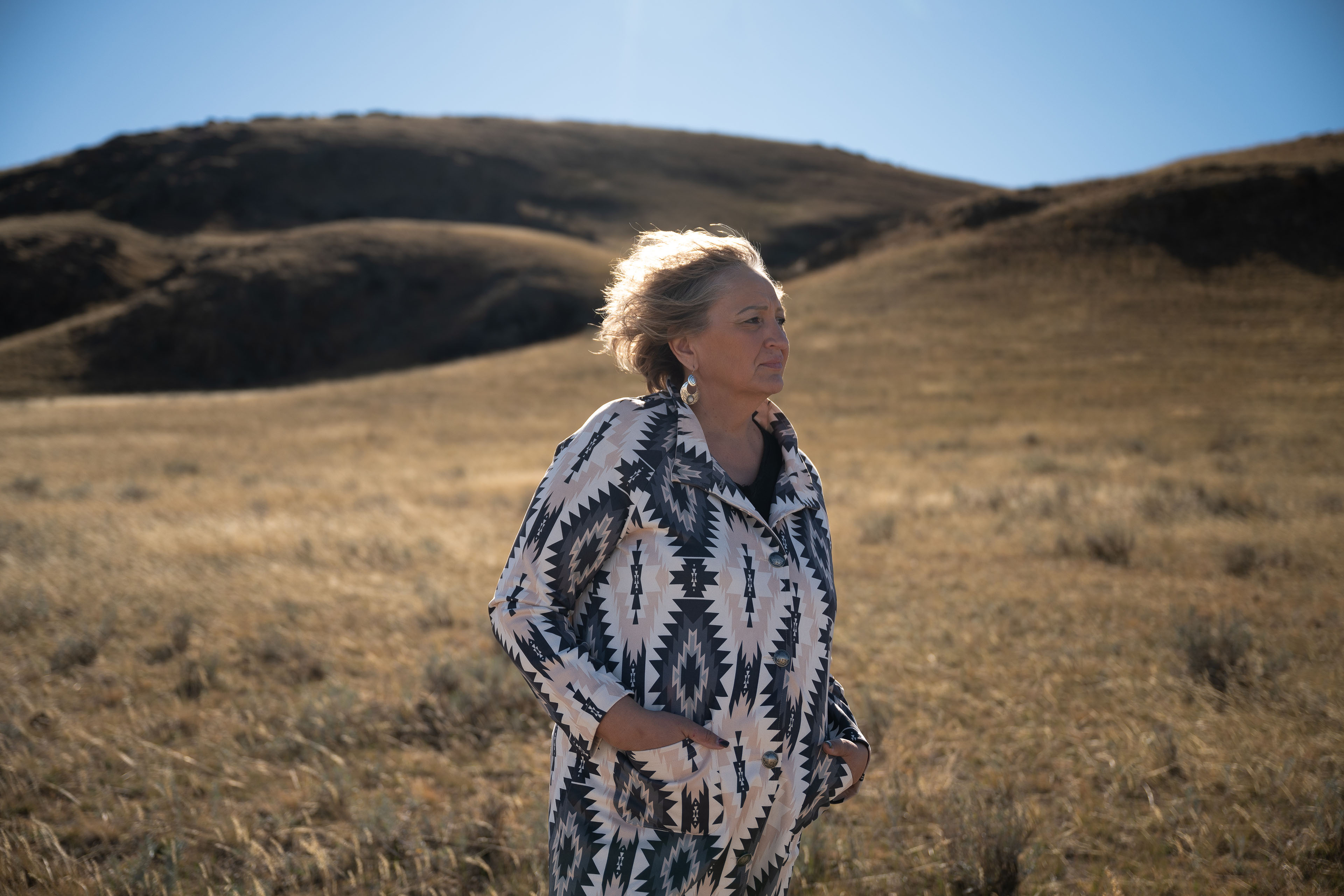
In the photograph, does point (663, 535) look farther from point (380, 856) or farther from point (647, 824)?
point (380, 856)

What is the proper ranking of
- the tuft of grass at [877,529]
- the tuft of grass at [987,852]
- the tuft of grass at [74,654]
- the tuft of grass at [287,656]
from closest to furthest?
the tuft of grass at [987,852] → the tuft of grass at [74,654] → the tuft of grass at [287,656] → the tuft of grass at [877,529]

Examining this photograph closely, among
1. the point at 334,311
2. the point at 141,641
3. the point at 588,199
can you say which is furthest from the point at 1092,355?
the point at 588,199

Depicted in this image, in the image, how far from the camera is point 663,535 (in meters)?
1.80

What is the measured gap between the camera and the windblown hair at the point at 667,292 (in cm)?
207

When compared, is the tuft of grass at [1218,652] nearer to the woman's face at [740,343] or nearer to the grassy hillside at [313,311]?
the woman's face at [740,343]

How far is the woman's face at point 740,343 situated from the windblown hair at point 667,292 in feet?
0.09

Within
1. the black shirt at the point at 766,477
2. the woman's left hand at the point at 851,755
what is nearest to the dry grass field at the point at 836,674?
the woman's left hand at the point at 851,755

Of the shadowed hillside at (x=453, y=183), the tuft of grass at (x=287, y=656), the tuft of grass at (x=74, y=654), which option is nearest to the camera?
the tuft of grass at (x=74, y=654)

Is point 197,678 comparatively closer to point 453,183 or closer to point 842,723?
point 842,723

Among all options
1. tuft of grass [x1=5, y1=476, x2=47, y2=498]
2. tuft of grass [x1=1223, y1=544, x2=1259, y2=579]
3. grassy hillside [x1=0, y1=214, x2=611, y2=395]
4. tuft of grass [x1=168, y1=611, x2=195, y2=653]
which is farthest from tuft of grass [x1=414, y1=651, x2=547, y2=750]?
grassy hillside [x1=0, y1=214, x2=611, y2=395]

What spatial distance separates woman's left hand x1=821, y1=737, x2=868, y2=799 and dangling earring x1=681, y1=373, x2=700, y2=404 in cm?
97

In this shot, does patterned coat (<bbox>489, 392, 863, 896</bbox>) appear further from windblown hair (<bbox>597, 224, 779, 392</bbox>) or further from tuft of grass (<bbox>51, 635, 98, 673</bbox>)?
tuft of grass (<bbox>51, 635, 98, 673</bbox>)

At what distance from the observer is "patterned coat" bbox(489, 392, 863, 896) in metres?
1.75

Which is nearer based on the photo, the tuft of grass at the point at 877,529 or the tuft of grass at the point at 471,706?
the tuft of grass at the point at 471,706
